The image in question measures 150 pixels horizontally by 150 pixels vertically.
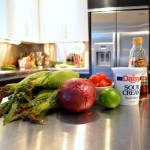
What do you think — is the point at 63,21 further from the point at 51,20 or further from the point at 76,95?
the point at 76,95

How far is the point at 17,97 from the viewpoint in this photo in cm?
68

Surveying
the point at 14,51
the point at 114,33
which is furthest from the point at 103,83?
the point at 14,51

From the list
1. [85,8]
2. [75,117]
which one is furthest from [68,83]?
[85,8]

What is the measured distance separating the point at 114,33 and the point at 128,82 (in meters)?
2.15

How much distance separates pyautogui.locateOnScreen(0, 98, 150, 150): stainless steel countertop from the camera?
1.42 ft

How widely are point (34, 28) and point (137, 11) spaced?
145cm

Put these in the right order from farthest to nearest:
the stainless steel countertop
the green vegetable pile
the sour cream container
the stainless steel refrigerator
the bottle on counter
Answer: the stainless steel refrigerator
the bottle on counter
the sour cream container
the green vegetable pile
the stainless steel countertop

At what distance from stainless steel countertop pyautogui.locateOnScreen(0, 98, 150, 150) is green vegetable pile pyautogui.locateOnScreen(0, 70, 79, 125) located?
0.03 meters

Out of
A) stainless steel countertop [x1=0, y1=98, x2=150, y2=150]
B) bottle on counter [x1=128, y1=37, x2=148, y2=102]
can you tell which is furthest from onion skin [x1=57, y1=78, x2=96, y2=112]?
bottle on counter [x1=128, y1=37, x2=148, y2=102]

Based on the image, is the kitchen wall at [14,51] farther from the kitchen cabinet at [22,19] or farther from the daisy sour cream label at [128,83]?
the daisy sour cream label at [128,83]

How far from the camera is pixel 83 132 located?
511 millimetres

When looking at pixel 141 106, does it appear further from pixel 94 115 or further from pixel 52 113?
pixel 52 113

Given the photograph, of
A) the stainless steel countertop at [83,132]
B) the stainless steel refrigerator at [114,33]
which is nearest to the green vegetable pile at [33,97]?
the stainless steel countertop at [83,132]

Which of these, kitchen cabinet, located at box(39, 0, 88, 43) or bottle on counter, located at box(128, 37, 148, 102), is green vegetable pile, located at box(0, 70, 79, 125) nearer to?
bottle on counter, located at box(128, 37, 148, 102)
